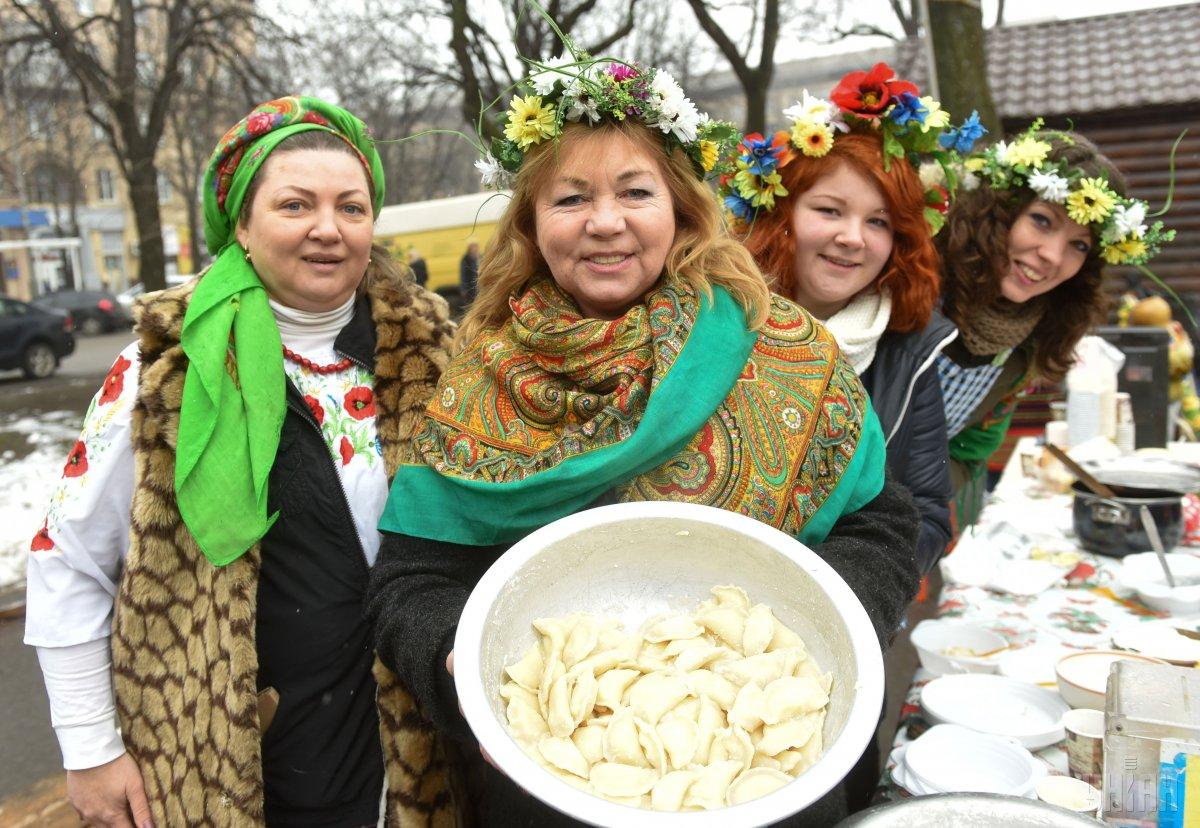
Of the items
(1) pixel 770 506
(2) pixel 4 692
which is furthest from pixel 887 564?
(2) pixel 4 692

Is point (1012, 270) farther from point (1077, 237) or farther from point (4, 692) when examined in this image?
point (4, 692)

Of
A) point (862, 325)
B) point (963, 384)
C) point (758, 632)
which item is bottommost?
point (758, 632)

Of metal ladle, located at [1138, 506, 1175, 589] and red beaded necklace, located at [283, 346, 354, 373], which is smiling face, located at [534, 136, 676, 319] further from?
metal ladle, located at [1138, 506, 1175, 589]

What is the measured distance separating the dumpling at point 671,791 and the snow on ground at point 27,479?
4660mm

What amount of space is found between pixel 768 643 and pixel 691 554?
0.19 metres

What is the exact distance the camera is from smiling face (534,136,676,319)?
162 centimetres

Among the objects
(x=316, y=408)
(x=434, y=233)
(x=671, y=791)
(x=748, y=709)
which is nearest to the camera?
(x=671, y=791)

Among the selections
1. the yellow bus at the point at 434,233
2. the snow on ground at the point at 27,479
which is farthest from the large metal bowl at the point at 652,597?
the yellow bus at the point at 434,233

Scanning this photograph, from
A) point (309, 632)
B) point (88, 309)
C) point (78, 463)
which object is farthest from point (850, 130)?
point (88, 309)

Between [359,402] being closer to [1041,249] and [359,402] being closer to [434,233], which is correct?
[1041,249]

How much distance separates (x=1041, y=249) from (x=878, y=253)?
0.86 m

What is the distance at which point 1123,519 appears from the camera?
2.83 meters

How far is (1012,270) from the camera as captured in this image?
273cm

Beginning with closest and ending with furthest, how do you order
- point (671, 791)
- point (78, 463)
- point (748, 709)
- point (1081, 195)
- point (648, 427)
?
point (671, 791) < point (748, 709) < point (648, 427) < point (78, 463) < point (1081, 195)
